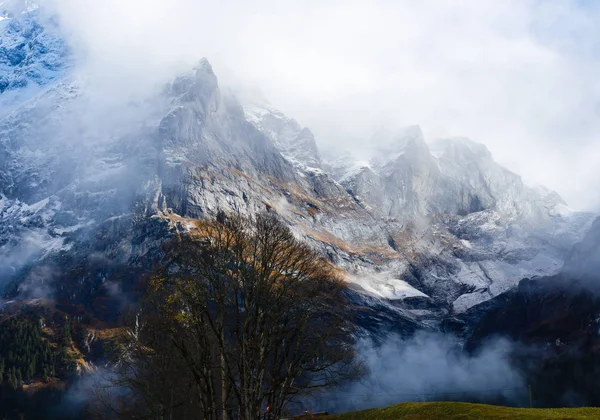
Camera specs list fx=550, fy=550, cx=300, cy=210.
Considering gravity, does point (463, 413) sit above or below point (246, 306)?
below

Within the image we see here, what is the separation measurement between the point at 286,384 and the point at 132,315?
1454 cm

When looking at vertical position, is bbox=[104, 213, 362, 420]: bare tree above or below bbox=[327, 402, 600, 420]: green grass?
above

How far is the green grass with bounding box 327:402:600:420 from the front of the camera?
→ 1260 inches

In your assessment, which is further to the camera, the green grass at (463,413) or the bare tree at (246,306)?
the green grass at (463,413)

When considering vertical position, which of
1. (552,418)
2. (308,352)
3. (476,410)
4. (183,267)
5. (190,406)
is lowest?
(190,406)

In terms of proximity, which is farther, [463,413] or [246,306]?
[463,413]

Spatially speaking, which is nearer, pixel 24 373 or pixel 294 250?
pixel 294 250

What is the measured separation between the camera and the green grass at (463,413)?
32.0m

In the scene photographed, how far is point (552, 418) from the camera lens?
1207 inches

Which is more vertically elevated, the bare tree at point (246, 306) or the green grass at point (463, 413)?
the bare tree at point (246, 306)

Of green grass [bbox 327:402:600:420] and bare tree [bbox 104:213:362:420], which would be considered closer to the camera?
bare tree [bbox 104:213:362:420]

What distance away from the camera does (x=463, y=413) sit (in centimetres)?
3562

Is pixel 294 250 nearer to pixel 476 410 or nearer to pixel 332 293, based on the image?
pixel 332 293

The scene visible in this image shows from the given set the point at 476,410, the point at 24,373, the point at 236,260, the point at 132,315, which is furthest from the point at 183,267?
the point at 24,373
